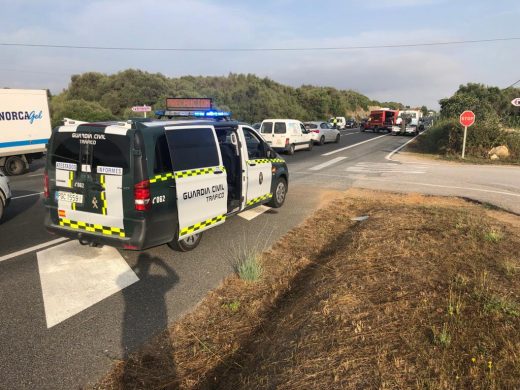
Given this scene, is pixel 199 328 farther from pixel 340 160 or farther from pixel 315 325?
pixel 340 160

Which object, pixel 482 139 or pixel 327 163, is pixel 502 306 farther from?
pixel 482 139

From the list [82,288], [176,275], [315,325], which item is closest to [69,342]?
[82,288]

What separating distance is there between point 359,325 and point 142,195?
2.88 metres

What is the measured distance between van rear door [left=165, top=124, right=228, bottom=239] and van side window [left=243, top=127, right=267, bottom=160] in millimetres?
1456

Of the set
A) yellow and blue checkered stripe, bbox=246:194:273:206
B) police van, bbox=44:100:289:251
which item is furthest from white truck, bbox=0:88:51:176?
yellow and blue checkered stripe, bbox=246:194:273:206

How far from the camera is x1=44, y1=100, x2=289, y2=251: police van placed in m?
4.72

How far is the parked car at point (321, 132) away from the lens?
26.8 metres

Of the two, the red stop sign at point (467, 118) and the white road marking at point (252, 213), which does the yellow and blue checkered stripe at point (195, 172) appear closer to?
the white road marking at point (252, 213)

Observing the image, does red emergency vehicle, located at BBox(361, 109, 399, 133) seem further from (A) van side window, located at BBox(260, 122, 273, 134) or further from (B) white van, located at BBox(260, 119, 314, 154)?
(A) van side window, located at BBox(260, 122, 273, 134)

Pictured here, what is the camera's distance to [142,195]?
4680 mm

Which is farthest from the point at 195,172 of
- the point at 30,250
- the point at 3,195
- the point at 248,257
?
the point at 3,195

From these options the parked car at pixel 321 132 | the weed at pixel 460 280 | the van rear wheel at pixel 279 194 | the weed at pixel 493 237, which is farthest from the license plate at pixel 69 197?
the parked car at pixel 321 132

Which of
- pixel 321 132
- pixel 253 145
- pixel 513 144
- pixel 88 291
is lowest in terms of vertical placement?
pixel 88 291

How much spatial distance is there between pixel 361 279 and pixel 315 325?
1130 millimetres
